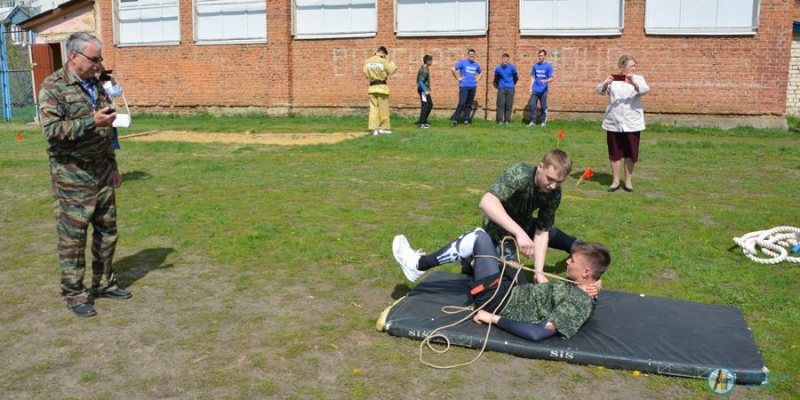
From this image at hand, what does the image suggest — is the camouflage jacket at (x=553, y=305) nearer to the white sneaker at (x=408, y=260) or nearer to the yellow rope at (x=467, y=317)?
the yellow rope at (x=467, y=317)

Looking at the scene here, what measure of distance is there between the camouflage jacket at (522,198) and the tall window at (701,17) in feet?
48.5

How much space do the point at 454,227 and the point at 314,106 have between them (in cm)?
1544

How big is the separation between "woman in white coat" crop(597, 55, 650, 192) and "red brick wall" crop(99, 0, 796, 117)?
9.30 meters

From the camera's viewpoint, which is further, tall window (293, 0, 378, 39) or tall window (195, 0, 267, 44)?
tall window (195, 0, 267, 44)

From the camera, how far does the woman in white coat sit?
9.99m

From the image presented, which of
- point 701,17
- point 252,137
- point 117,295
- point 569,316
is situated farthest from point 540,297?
point 701,17

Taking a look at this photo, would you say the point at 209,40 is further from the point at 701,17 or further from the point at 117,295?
the point at 117,295

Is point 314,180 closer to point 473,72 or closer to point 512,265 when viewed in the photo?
point 512,265

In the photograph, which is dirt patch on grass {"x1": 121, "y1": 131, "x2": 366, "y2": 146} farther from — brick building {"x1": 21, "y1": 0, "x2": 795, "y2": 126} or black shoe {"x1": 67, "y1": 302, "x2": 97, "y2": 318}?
black shoe {"x1": 67, "y1": 302, "x2": 97, "y2": 318}

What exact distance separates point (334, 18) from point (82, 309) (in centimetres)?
1785

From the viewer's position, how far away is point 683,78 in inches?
733

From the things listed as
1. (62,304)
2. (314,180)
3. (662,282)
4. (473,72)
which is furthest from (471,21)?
(62,304)

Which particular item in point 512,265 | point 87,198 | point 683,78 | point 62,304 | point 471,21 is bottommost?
point 62,304

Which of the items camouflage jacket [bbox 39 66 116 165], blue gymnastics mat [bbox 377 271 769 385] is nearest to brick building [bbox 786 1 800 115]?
blue gymnastics mat [bbox 377 271 769 385]
